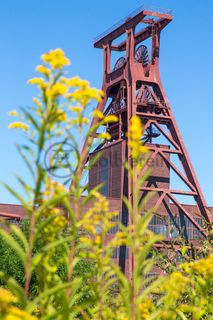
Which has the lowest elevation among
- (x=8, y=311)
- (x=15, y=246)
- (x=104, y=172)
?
(x=8, y=311)

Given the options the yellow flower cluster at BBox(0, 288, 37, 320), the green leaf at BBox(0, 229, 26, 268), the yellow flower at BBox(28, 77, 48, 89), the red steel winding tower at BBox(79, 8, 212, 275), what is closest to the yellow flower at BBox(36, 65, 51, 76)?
the yellow flower at BBox(28, 77, 48, 89)

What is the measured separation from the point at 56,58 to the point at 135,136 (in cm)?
64

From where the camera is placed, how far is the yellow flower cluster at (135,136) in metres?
3.61

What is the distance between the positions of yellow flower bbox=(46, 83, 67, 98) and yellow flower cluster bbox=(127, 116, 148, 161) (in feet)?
1.43

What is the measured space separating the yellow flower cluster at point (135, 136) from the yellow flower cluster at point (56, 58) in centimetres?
51

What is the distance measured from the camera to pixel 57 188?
12.5 ft

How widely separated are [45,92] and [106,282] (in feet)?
4.69

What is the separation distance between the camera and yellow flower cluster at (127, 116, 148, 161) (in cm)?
361

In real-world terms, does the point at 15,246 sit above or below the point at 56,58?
below

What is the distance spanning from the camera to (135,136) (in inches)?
143

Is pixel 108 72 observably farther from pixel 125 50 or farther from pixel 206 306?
pixel 206 306

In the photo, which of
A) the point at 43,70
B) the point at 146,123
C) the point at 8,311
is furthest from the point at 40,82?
the point at 146,123

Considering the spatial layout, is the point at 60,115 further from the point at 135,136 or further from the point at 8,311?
the point at 8,311

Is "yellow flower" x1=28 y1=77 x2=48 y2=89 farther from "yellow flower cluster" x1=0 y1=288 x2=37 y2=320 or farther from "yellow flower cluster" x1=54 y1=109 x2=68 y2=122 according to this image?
"yellow flower cluster" x1=0 y1=288 x2=37 y2=320
